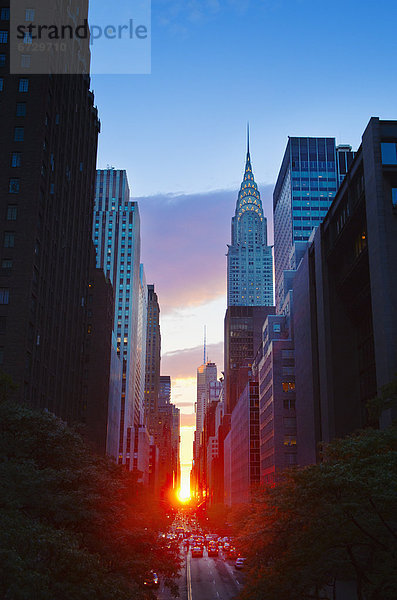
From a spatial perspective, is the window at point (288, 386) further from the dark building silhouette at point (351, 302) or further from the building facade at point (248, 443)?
the building facade at point (248, 443)

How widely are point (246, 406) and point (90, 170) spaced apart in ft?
224

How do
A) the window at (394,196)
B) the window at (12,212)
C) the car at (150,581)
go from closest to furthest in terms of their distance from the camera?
1. the car at (150,581)
2. the window at (394,196)
3. the window at (12,212)

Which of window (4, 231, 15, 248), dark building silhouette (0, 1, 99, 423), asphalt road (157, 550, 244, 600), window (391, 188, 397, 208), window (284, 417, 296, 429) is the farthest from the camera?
window (284, 417, 296, 429)

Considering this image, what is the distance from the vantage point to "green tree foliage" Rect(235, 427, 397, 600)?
23.9 metres

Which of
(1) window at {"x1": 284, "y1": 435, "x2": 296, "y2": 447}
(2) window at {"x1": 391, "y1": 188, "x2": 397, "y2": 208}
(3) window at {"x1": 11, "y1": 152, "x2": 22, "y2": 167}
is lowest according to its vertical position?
(1) window at {"x1": 284, "y1": 435, "x2": 296, "y2": 447}

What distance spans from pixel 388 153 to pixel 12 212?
40097 millimetres

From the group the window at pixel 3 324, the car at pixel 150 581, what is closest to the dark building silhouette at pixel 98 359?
the window at pixel 3 324

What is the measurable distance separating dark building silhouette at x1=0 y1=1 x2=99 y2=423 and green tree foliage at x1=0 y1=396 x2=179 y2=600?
72.6 feet

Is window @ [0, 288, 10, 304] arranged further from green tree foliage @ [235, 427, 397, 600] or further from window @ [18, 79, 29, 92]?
green tree foliage @ [235, 427, 397, 600]

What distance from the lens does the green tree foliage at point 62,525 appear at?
72.2 ft

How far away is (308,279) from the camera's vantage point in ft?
Result: 236

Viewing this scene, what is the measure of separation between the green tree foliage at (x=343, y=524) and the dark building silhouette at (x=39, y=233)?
3406 cm

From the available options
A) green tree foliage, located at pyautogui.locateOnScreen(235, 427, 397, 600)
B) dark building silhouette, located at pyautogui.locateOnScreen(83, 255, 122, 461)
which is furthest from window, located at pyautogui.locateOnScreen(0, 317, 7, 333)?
dark building silhouette, located at pyautogui.locateOnScreen(83, 255, 122, 461)

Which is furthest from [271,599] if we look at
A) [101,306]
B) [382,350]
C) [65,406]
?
[101,306]
